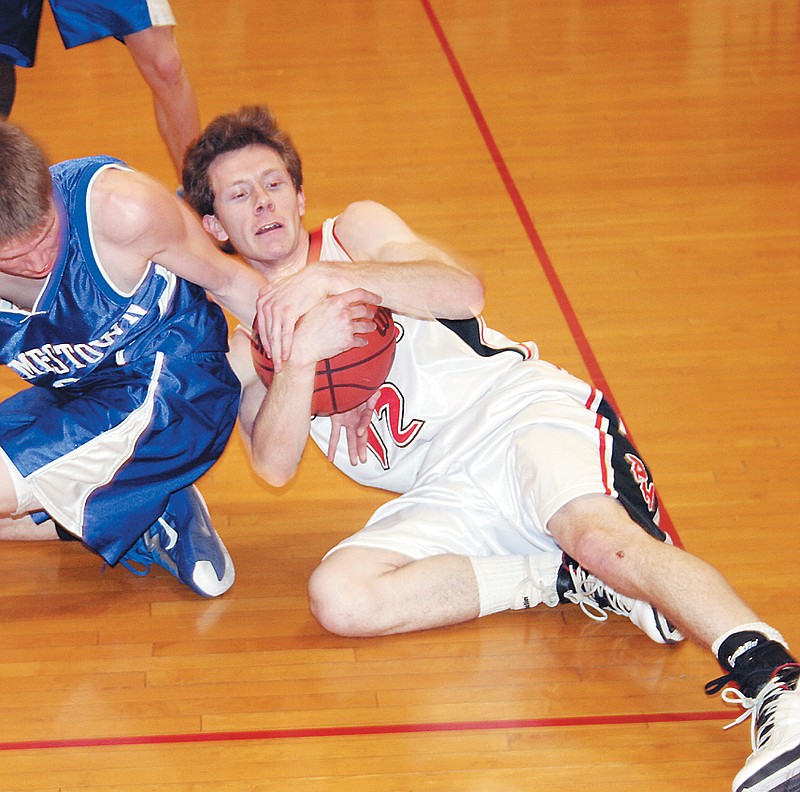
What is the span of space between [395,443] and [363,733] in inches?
28.5

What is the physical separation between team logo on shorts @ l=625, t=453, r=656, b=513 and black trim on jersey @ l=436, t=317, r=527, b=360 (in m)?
0.41

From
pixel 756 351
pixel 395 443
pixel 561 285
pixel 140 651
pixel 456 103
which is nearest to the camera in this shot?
pixel 140 651

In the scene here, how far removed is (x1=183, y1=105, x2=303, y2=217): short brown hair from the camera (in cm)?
304

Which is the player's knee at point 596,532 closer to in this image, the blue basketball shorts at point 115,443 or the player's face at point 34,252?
the blue basketball shorts at point 115,443

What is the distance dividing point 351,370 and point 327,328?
0.49 ft

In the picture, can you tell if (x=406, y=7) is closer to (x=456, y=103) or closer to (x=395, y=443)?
(x=456, y=103)

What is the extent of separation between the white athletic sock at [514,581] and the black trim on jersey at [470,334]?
Result: 1.58 ft

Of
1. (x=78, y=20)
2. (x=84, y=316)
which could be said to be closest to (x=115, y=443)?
(x=84, y=316)

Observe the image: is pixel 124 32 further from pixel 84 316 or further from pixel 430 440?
pixel 430 440

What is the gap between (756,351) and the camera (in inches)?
149

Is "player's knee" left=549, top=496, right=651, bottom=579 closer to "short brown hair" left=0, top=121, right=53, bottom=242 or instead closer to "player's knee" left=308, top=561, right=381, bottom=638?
"player's knee" left=308, top=561, right=381, bottom=638

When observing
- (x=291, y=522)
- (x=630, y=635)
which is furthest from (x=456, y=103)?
(x=630, y=635)

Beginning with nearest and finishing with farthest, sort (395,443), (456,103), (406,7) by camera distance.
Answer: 1. (395,443)
2. (456,103)
3. (406,7)

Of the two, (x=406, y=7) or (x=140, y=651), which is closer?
(x=140, y=651)
